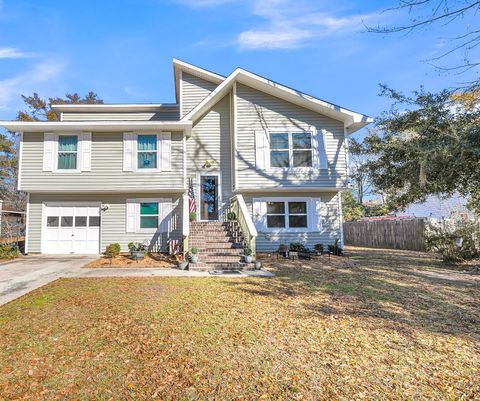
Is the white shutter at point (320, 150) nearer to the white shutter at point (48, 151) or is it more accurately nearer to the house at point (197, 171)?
the house at point (197, 171)

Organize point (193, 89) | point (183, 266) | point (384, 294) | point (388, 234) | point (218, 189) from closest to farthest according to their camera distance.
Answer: point (384, 294) < point (183, 266) < point (218, 189) < point (193, 89) < point (388, 234)

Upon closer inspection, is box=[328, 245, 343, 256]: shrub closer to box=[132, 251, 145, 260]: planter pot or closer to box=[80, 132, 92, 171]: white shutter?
box=[132, 251, 145, 260]: planter pot

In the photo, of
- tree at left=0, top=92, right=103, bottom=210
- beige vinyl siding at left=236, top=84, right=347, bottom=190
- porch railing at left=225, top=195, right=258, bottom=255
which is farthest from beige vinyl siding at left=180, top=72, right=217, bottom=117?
tree at left=0, top=92, right=103, bottom=210

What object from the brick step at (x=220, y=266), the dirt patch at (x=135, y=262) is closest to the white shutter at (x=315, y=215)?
the brick step at (x=220, y=266)

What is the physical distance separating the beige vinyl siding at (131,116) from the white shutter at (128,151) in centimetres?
311

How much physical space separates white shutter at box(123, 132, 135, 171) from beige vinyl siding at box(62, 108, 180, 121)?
3.11 m

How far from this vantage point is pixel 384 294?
21.7 ft

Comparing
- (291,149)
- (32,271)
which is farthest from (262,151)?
(32,271)

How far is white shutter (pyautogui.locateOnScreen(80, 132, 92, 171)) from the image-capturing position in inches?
508

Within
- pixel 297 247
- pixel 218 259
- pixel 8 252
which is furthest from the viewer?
pixel 297 247

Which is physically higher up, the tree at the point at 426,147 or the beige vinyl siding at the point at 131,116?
the beige vinyl siding at the point at 131,116

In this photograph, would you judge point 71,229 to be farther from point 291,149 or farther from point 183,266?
point 291,149

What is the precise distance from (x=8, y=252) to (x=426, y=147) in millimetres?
16156

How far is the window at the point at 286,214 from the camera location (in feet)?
44.8
